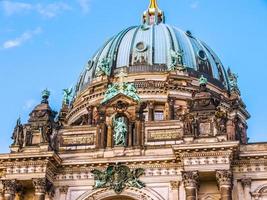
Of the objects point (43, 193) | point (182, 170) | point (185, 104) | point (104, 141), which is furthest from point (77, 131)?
point (185, 104)

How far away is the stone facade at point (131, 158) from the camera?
3234 centimetres

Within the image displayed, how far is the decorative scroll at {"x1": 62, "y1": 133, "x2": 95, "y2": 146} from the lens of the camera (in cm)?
3609

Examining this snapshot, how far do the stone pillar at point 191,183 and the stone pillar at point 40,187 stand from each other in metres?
7.98

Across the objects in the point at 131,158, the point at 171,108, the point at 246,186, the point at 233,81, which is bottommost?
the point at 246,186

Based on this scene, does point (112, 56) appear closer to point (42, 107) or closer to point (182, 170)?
point (42, 107)

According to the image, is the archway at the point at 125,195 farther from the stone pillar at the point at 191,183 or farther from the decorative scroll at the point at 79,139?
the decorative scroll at the point at 79,139

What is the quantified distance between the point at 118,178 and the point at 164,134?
12.8ft

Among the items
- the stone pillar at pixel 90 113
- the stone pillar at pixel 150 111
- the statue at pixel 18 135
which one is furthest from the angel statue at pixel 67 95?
the statue at pixel 18 135

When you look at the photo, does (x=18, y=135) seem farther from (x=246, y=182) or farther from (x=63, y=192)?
(x=246, y=182)

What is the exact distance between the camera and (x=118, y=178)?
33.9 metres

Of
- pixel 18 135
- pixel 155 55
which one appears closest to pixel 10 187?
pixel 18 135

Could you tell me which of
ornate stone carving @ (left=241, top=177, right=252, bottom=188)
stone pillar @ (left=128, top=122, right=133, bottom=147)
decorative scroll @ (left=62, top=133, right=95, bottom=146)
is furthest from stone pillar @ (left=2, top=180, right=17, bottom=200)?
ornate stone carving @ (left=241, top=177, right=252, bottom=188)

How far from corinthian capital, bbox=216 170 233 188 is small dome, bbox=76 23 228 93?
1651cm

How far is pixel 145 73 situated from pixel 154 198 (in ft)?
49.8
